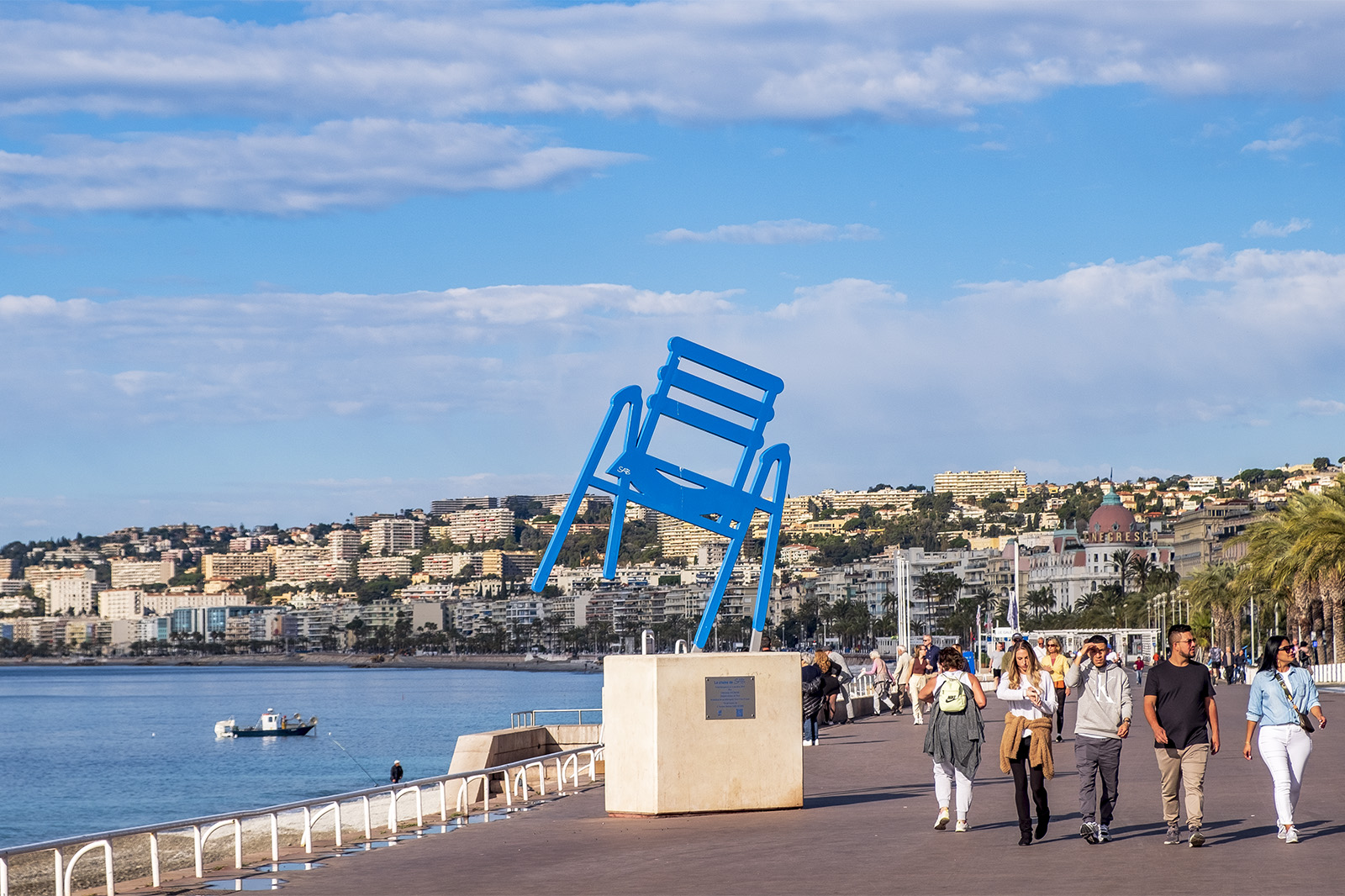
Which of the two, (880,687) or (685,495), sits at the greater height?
(685,495)

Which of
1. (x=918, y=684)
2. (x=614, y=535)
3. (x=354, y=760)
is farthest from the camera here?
(x=354, y=760)

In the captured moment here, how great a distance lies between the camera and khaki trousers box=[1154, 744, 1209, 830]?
11820 mm

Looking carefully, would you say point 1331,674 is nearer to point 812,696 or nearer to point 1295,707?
point 812,696

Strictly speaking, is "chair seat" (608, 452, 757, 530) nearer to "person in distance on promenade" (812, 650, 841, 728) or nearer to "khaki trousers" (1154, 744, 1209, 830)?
"khaki trousers" (1154, 744, 1209, 830)

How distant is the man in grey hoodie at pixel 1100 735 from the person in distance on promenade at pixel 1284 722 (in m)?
0.86

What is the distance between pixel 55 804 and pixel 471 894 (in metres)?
45.8

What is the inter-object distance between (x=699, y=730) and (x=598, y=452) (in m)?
2.64

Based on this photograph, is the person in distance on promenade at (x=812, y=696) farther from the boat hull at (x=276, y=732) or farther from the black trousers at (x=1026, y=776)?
the boat hull at (x=276, y=732)

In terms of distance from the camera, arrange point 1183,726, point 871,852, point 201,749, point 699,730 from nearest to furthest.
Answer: point 1183,726, point 871,852, point 699,730, point 201,749

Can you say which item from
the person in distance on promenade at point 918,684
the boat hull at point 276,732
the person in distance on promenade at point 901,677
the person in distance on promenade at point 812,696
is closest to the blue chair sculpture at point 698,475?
the person in distance on promenade at point 812,696

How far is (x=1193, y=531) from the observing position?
157 meters

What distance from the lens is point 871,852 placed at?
12.1 meters

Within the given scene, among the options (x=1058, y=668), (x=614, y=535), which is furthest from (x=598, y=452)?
(x=1058, y=668)

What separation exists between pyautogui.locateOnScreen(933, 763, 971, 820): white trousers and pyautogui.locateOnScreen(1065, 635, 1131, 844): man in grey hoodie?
991 mm
